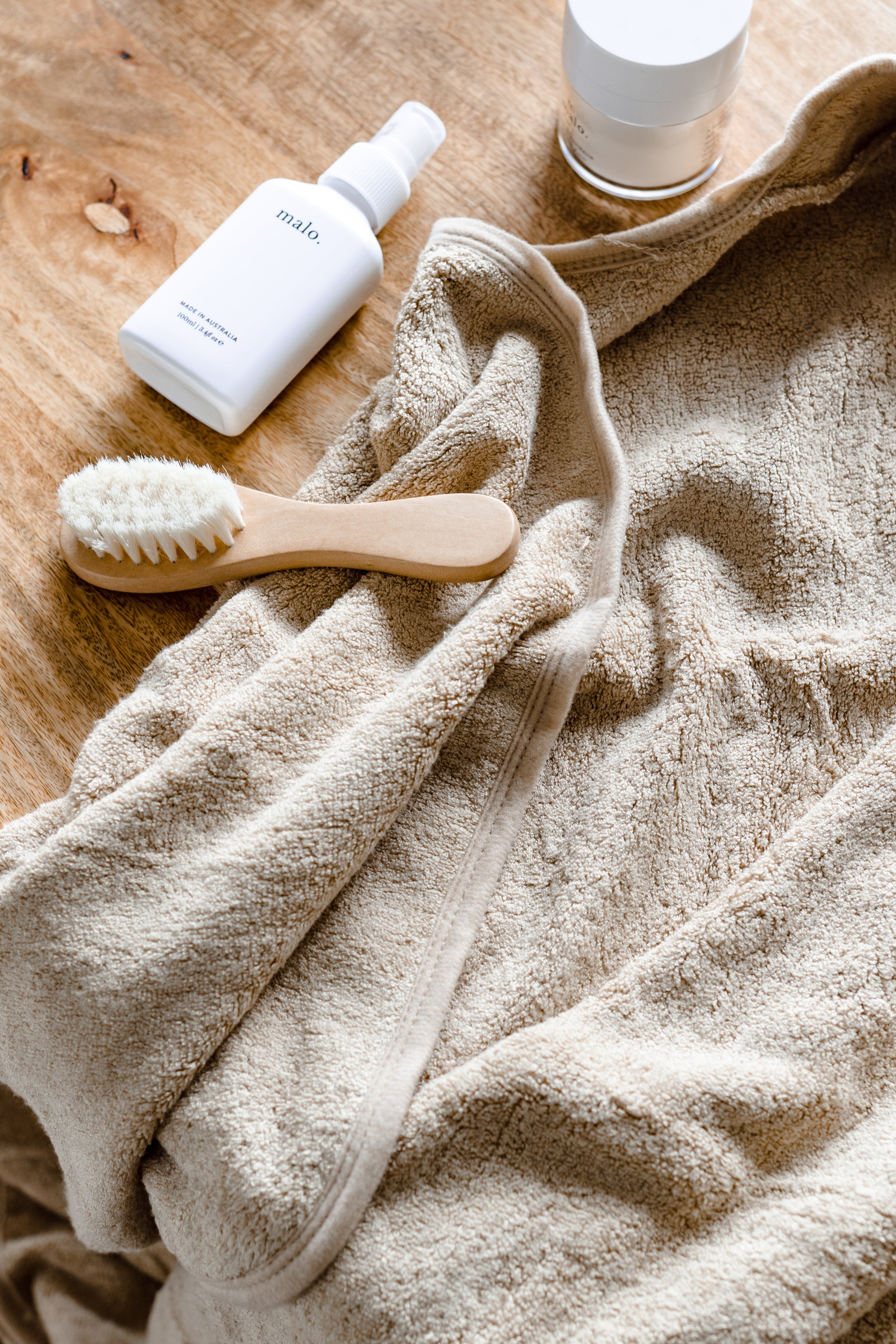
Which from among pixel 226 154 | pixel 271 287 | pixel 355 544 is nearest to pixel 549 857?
pixel 355 544

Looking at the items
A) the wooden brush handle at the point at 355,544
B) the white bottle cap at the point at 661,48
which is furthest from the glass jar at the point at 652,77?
the wooden brush handle at the point at 355,544

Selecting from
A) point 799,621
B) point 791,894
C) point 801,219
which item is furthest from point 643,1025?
point 801,219

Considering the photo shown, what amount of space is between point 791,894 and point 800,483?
0.73 ft

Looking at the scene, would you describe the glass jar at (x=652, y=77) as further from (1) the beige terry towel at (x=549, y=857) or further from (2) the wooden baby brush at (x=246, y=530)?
(2) the wooden baby brush at (x=246, y=530)

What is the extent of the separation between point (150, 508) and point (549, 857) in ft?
0.89

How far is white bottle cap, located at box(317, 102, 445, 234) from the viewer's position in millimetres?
545

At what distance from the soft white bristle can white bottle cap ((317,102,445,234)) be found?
0.20 metres

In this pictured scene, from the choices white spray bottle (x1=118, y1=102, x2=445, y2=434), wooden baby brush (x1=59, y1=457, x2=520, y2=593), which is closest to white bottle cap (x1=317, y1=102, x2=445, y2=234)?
white spray bottle (x1=118, y1=102, x2=445, y2=434)

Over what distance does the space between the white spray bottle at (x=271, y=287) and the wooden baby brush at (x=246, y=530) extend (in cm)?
6

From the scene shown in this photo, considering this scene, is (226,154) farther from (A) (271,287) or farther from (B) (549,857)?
(B) (549,857)

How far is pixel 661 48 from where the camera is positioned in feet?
1.62

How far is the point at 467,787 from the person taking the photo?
1.56ft

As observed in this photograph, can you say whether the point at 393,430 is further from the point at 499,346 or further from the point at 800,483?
the point at 800,483

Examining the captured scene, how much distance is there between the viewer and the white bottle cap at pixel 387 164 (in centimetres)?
54
